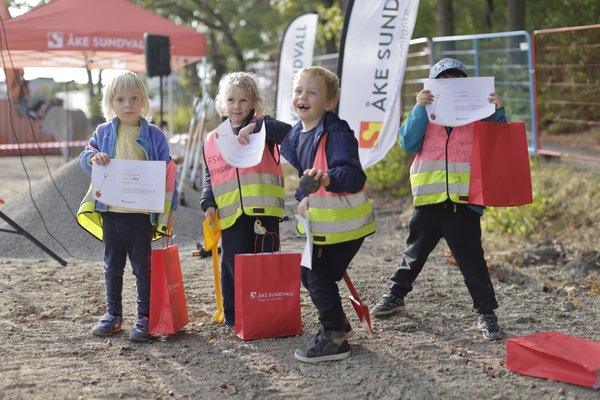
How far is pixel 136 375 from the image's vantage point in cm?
433

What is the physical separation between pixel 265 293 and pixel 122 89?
1494 millimetres

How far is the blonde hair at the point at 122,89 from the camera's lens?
494 cm

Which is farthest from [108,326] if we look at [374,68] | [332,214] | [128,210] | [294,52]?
[294,52]

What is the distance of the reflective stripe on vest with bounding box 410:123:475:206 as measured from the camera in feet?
15.8

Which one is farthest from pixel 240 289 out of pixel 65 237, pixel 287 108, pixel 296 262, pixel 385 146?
pixel 287 108

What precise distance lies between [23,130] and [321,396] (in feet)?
71.6

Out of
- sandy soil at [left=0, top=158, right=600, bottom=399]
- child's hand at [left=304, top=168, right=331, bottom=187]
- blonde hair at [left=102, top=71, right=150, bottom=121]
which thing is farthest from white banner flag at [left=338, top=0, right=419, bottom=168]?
child's hand at [left=304, top=168, right=331, bottom=187]

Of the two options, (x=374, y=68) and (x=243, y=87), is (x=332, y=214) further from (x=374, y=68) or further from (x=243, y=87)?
(x=374, y=68)

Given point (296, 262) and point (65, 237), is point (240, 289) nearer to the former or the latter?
point (296, 262)

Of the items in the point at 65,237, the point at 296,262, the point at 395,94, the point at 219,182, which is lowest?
the point at 65,237

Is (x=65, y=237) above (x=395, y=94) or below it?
below

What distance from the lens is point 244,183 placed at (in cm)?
499

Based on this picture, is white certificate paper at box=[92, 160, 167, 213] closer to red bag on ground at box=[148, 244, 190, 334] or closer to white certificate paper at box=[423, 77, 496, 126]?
red bag on ground at box=[148, 244, 190, 334]

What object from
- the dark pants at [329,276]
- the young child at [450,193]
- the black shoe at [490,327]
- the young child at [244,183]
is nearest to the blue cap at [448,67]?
the young child at [450,193]
